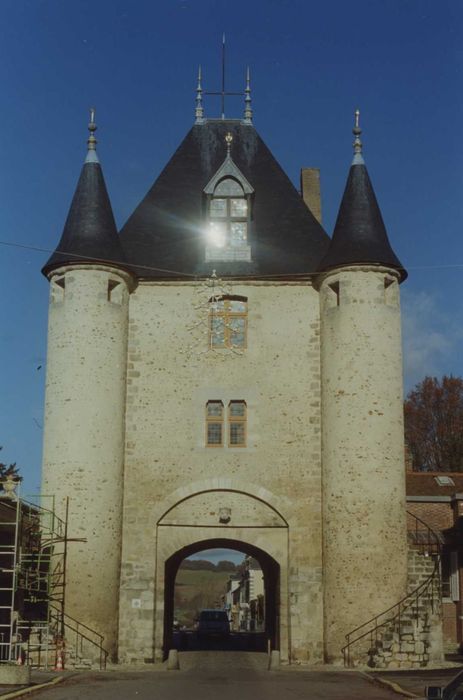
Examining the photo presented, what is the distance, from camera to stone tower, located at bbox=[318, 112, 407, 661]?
24.9 m

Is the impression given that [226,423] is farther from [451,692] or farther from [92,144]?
[451,692]

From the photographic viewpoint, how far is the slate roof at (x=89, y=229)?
26.8 metres

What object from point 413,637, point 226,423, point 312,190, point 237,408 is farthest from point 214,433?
point 312,190

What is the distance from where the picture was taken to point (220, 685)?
1972 centimetres

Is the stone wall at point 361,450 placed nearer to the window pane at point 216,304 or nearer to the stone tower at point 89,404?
the window pane at point 216,304

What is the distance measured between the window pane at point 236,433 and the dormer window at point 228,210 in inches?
200

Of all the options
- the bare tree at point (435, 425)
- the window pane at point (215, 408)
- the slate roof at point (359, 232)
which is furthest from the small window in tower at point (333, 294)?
the bare tree at point (435, 425)

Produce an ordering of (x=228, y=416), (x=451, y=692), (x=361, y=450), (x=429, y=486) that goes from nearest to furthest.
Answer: (x=451, y=692)
(x=361, y=450)
(x=228, y=416)
(x=429, y=486)

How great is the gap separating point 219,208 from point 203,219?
556 mm

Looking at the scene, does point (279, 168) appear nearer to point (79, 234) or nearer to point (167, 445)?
point (79, 234)

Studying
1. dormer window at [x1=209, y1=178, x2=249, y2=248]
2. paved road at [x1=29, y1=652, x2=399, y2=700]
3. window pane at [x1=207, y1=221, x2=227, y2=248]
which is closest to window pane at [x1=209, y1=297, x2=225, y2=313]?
window pane at [x1=207, y1=221, x2=227, y2=248]

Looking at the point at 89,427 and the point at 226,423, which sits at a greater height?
the point at 226,423

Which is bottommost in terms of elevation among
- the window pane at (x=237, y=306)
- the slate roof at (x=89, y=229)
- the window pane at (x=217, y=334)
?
the window pane at (x=217, y=334)

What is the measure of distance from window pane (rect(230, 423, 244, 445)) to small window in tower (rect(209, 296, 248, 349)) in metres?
2.13
